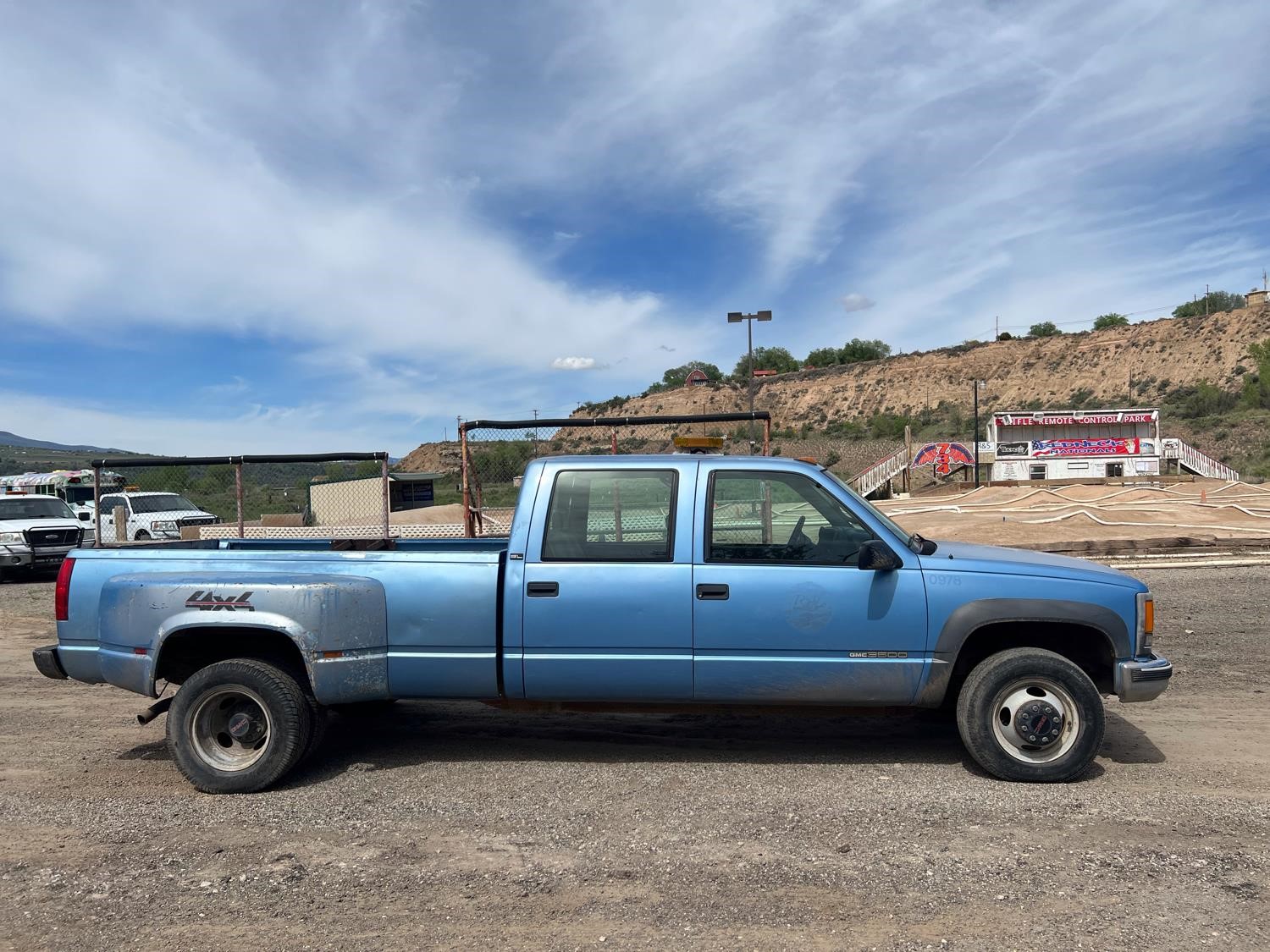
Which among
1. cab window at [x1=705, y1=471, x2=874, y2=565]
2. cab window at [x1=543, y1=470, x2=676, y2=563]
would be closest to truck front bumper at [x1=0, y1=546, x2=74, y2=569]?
cab window at [x1=543, y1=470, x2=676, y2=563]

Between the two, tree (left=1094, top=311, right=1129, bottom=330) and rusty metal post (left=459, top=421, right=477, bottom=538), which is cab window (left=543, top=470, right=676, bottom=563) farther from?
tree (left=1094, top=311, right=1129, bottom=330)

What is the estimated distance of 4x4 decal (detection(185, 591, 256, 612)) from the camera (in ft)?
16.4

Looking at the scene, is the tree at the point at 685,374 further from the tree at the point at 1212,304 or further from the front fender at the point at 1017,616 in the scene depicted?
the front fender at the point at 1017,616

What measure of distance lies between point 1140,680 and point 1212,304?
3868 inches

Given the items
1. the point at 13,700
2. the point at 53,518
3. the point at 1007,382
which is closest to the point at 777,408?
the point at 1007,382

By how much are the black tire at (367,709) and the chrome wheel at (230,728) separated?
0.72 m

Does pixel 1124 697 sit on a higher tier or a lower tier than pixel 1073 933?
higher

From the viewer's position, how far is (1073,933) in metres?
3.36

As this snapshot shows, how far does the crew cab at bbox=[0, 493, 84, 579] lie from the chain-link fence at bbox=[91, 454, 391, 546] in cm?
86

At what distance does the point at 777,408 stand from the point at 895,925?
86.4 m

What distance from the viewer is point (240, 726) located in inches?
199

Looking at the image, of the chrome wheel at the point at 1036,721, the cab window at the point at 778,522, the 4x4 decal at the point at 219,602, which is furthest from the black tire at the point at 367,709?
the chrome wheel at the point at 1036,721

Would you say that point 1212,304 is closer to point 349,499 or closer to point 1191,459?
point 1191,459

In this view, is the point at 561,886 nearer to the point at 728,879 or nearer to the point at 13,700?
the point at 728,879
